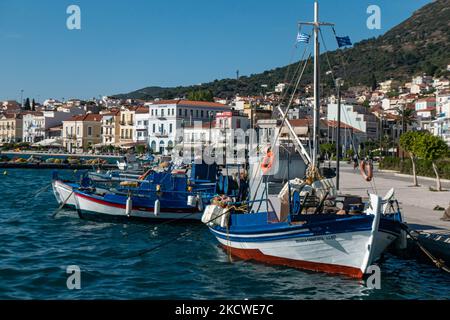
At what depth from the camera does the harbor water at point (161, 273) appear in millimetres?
13875

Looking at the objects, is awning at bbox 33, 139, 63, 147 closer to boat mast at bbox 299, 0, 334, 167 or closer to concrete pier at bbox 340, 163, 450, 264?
concrete pier at bbox 340, 163, 450, 264

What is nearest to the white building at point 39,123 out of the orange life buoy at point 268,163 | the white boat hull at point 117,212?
the white boat hull at point 117,212

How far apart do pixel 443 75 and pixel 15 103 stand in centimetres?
13229

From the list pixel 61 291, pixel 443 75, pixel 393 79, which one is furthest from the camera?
pixel 393 79

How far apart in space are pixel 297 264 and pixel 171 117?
80.1 meters

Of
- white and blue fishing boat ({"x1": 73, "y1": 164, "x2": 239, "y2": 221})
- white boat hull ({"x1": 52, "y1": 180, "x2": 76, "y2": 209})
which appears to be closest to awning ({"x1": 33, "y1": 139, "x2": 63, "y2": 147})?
white boat hull ({"x1": 52, "y1": 180, "x2": 76, "y2": 209})

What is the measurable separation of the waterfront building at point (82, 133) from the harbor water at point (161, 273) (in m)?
94.6

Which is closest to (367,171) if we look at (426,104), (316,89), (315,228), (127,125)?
(315,228)

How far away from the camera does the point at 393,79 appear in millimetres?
189875

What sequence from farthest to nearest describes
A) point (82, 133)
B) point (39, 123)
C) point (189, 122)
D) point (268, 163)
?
point (39, 123), point (82, 133), point (189, 122), point (268, 163)

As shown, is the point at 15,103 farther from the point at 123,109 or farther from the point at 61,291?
the point at 61,291

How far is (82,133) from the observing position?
115 metres

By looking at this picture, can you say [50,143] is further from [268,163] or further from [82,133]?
[268,163]

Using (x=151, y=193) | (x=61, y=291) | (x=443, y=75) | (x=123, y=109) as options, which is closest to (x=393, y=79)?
(x=443, y=75)
